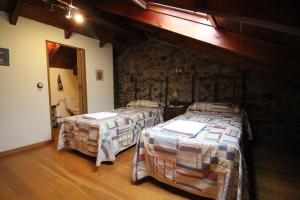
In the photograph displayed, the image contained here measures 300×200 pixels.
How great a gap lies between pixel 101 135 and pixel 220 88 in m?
2.65

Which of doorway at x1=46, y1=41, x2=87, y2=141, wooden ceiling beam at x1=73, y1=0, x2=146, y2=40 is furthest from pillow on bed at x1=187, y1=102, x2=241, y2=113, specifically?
doorway at x1=46, y1=41, x2=87, y2=141

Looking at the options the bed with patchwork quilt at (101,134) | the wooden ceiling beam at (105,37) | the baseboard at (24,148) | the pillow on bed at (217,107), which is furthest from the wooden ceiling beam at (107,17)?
the baseboard at (24,148)

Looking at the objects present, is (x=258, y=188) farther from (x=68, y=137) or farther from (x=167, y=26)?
(x=68, y=137)

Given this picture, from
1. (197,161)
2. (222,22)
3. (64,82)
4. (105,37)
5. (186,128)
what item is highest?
(105,37)

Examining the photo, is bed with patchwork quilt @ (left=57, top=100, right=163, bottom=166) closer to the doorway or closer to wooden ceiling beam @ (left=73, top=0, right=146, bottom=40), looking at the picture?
the doorway

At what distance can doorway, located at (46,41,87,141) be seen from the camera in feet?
13.4

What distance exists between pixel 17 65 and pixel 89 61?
1510mm

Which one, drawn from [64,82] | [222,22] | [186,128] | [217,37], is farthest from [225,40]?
[64,82]

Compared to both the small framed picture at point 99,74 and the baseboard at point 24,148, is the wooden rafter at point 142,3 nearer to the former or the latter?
the small framed picture at point 99,74

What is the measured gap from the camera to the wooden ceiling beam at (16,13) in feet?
8.57

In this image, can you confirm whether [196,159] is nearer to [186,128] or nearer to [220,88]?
[186,128]

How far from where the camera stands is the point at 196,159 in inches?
65.9

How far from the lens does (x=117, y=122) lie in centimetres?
272

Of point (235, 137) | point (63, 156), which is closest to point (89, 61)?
point (63, 156)
